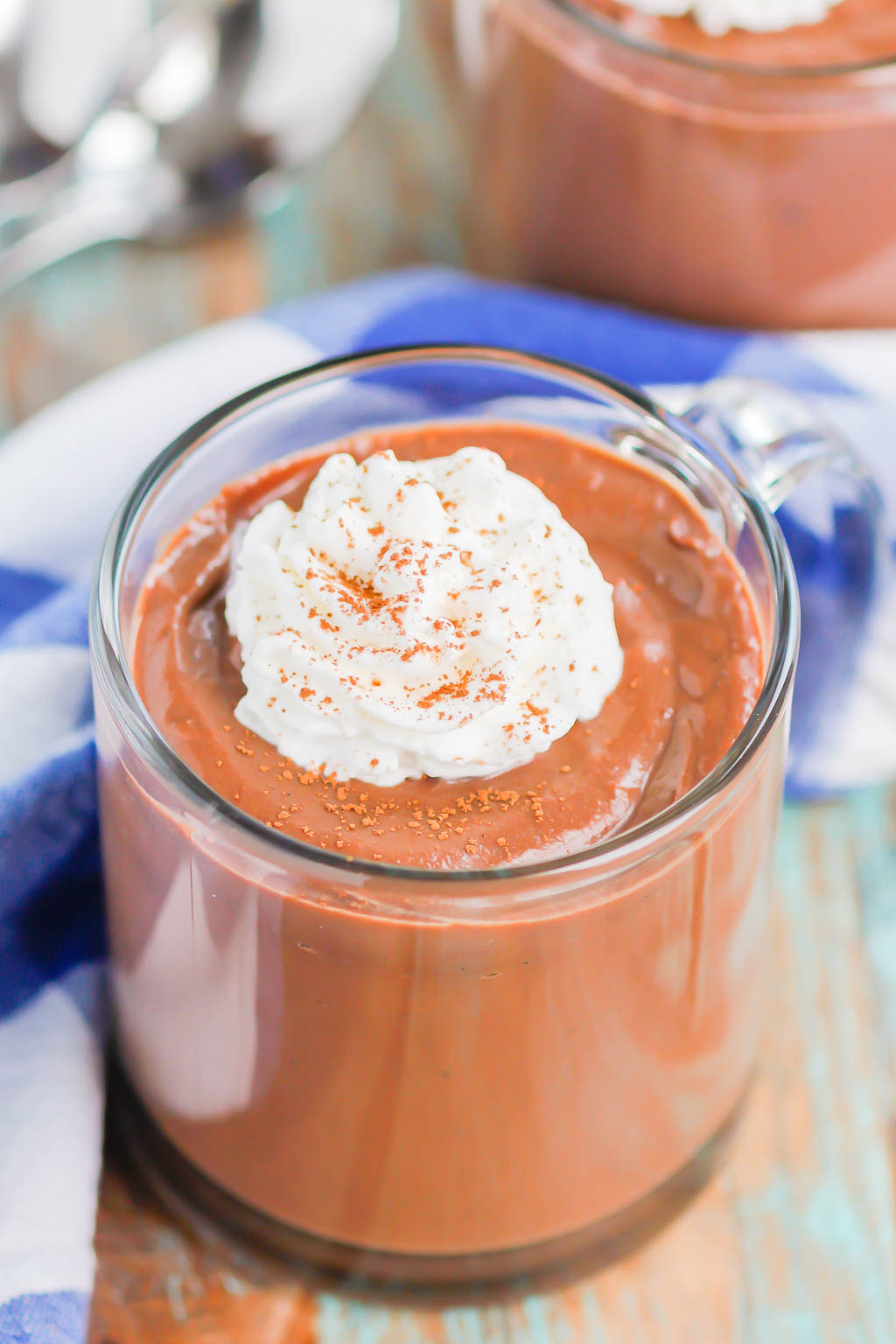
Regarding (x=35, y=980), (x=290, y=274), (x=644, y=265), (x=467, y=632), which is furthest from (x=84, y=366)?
(x=467, y=632)

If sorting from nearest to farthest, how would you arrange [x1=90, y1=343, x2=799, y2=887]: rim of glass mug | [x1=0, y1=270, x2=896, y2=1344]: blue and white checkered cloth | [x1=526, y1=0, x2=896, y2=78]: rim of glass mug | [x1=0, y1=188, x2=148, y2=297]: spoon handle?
1. [x1=90, y1=343, x2=799, y2=887]: rim of glass mug
2. [x1=0, y1=270, x2=896, y2=1344]: blue and white checkered cloth
3. [x1=526, y1=0, x2=896, y2=78]: rim of glass mug
4. [x1=0, y1=188, x2=148, y2=297]: spoon handle

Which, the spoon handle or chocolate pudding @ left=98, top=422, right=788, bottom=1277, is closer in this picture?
chocolate pudding @ left=98, top=422, right=788, bottom=1277

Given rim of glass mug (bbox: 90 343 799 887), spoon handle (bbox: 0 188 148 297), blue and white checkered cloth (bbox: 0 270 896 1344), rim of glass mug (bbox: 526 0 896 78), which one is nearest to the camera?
rim of glass mug (bbox: 90 343 799 887)

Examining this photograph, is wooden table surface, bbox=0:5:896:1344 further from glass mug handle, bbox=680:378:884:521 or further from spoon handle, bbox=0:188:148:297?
spoon handle, bbox=0:188:148:297

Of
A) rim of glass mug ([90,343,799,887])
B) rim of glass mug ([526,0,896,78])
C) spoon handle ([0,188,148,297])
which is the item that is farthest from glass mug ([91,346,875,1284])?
spoon handle ([0,188,148,297])

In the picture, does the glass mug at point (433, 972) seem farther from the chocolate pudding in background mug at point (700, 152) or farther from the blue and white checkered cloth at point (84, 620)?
the chocolate pudding in background mug at point (700, 152)
